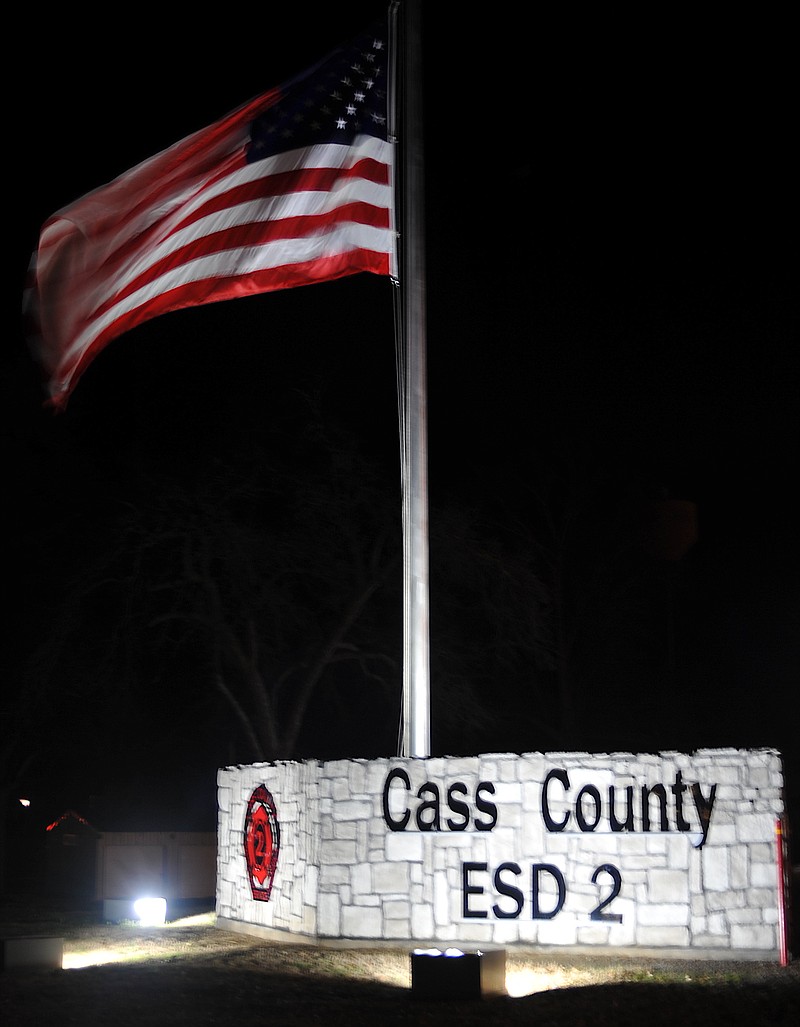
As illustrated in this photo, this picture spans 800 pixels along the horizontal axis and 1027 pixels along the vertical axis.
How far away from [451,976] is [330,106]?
25.3 feet

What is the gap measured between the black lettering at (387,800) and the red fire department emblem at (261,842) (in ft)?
5.58

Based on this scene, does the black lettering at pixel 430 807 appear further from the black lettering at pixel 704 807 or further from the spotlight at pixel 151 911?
the spotlight at pixel 151 911

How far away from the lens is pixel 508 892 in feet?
38.2

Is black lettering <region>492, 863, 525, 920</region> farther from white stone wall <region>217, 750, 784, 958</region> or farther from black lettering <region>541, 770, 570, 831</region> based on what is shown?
black lettering <region>541, 770, 570, 831</region>

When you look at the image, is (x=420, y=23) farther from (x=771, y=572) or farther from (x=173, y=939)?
(x=771, y=572)

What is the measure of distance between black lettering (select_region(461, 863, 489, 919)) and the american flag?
5.61 metres

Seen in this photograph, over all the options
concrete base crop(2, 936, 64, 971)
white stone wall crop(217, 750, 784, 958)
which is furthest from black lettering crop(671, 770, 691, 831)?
concrete base crop(2, 936, 64, 971)

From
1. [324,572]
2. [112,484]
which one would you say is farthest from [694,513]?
[112,484]

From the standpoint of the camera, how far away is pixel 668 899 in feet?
36.5

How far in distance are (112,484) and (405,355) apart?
13781 mm

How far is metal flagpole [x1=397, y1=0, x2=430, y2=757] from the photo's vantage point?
11.9m

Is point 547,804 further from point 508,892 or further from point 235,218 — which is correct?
point 235,218

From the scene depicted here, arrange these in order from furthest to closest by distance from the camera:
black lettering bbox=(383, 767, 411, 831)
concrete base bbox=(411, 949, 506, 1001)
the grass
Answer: black lettering bbox=(383, 767, 411, 831), concrete base bbox=(411, 949, 506, 1001), the grass

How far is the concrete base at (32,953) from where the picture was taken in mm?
10539
